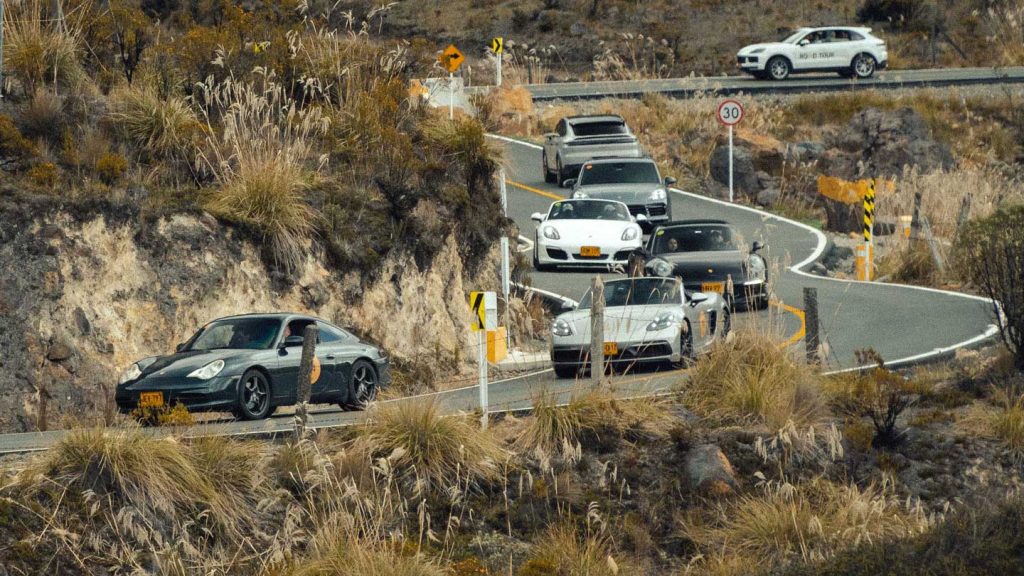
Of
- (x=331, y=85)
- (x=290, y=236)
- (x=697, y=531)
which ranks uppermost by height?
(x=331, y=85)

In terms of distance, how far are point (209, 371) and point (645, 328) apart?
5990mm

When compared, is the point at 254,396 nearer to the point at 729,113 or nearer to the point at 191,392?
the point at 191,392

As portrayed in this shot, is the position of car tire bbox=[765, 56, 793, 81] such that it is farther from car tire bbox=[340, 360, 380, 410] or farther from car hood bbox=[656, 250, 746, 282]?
car tire bbox=[340, 360, 380, 410]

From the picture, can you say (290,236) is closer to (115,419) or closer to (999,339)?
(115,419)

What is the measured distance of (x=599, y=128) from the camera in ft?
141

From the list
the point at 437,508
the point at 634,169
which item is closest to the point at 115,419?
the point at 437,508

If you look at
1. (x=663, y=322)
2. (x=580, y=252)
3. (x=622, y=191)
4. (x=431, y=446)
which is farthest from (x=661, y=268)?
(x=431, y=446)

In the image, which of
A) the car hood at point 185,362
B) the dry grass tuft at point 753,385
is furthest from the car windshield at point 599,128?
the car hood at point 185,362

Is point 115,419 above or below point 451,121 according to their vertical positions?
below

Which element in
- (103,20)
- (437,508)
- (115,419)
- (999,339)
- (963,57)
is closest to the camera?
(437,508)

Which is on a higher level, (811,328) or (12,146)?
(12,146)

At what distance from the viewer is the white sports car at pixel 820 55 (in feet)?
180

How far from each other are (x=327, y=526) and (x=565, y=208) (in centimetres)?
1825

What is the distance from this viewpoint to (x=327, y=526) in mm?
14969
